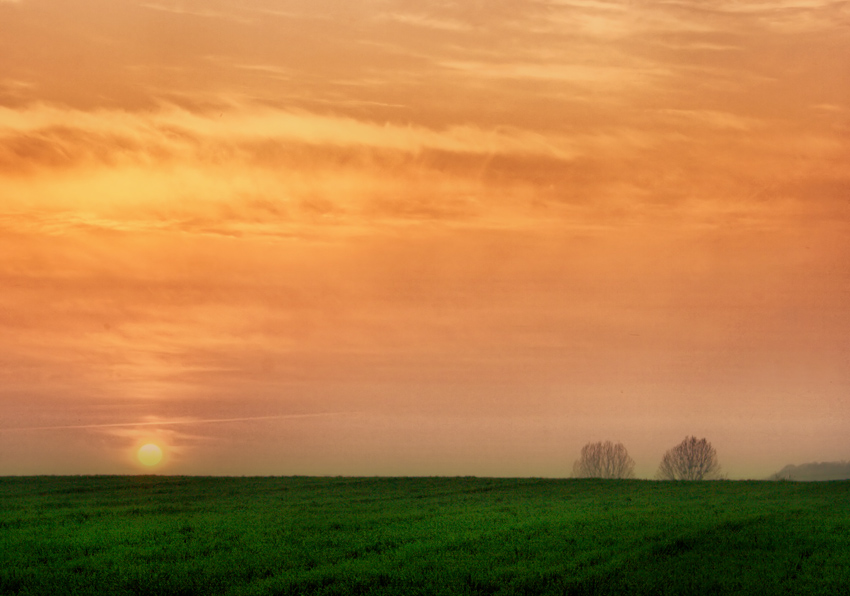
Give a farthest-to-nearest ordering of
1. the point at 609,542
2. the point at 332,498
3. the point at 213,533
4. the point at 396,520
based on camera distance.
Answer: the point at 332,498 < the point at 396,520 < the point at 213,533 < the point at 609,542

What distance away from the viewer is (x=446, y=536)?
85.2 feet

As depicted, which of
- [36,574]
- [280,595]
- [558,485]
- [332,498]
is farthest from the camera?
[558,485]

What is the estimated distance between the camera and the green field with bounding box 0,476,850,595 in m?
19.0

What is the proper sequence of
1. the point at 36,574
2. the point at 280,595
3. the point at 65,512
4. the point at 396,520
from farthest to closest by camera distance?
the point at 65,512 < the point at 396,520 < the point at 36,574 < the point at 280,595

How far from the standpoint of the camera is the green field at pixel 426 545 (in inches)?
749

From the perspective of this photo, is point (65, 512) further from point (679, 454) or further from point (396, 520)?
point (679, 454)

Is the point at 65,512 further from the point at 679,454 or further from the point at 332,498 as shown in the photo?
the point at 679,454

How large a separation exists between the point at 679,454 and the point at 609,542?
87.2 m

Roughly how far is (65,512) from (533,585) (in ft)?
80.9

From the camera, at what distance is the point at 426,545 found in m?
24.0

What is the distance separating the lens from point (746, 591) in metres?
18.3

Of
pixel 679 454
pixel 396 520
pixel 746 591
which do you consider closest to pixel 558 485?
pixel 396 520

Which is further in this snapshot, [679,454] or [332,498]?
[679,454]

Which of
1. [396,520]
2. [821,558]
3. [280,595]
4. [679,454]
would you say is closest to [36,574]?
[280,595]
